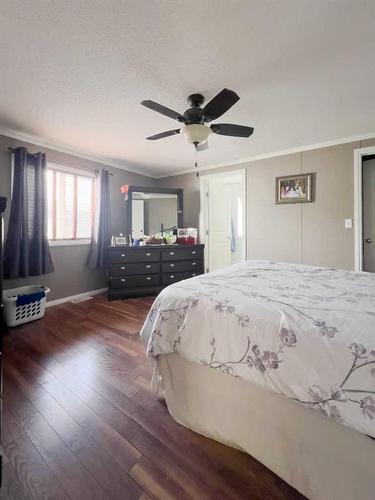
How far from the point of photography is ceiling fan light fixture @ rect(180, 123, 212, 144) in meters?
1.83

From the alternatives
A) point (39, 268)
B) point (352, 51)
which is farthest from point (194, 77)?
point (39, 268)

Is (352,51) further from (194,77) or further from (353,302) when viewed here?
(353,302)

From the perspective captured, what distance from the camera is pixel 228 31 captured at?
1.33 metres

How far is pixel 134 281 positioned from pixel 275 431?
2.85 metres

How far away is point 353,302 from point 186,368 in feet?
2.91

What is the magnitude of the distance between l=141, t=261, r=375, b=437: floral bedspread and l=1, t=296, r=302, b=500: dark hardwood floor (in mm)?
424

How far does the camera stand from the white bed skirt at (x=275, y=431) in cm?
78

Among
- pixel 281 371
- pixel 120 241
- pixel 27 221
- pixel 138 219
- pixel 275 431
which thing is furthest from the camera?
pixel 138 219

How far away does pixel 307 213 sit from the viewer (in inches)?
124

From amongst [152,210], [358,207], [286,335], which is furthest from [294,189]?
[286,335]

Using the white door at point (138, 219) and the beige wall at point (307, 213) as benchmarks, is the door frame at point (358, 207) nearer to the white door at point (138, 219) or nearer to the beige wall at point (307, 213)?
the beige wall at point (307, 213)

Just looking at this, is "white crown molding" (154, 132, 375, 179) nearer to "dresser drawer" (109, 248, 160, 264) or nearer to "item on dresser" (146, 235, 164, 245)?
"item on dresser" (146, 235, 164, 245)

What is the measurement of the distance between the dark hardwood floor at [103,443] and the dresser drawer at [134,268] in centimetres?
160

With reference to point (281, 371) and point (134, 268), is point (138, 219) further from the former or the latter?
point (281, 371)
